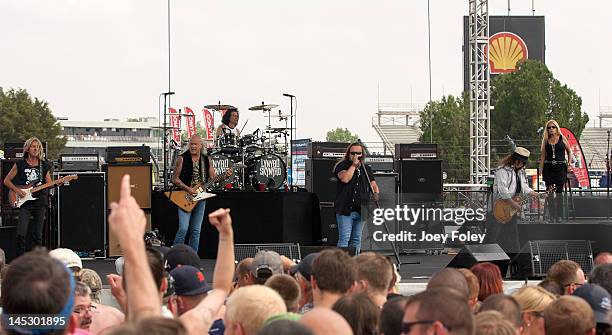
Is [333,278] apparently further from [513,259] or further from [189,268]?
[513,259]

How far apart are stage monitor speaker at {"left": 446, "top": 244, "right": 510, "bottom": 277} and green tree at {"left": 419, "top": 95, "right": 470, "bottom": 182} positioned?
4432 centimetres

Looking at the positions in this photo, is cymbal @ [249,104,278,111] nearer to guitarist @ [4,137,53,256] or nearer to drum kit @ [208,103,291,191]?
drum kit @ [208,103,291,191]

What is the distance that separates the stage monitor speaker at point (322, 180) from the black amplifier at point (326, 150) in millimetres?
100

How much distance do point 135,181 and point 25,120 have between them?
3829cm

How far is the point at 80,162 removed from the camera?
1477cm

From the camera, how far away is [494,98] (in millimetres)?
54438

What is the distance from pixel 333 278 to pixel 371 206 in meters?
6.88

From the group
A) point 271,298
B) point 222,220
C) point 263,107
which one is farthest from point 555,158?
point 271,298

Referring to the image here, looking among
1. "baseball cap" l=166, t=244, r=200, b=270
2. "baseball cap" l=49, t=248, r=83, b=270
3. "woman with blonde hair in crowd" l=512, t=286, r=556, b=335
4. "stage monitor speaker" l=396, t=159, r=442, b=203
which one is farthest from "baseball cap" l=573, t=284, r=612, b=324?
"stage monitor speaker" l=396, t=159, r=442, b=203

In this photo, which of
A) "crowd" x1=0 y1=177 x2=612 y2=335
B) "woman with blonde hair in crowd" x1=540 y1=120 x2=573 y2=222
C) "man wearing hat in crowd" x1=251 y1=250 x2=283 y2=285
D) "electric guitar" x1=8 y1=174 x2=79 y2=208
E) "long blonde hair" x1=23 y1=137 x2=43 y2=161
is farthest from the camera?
"woman with blonde hair in crowd" x1=540 y1=120 x2=573 y2=222

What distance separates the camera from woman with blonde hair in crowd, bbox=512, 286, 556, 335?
Result: 5340 millimetres

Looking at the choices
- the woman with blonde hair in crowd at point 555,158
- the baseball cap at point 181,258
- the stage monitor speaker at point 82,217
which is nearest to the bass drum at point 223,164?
the stage monitor speaker at point 82,217

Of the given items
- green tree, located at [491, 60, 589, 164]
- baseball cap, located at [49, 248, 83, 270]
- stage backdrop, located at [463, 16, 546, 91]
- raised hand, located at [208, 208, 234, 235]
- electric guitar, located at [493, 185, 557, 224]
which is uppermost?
stage backdrop, located at [463, 16, 546, 91]

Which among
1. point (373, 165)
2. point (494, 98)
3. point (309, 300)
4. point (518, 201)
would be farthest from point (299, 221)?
point (494, 98)
